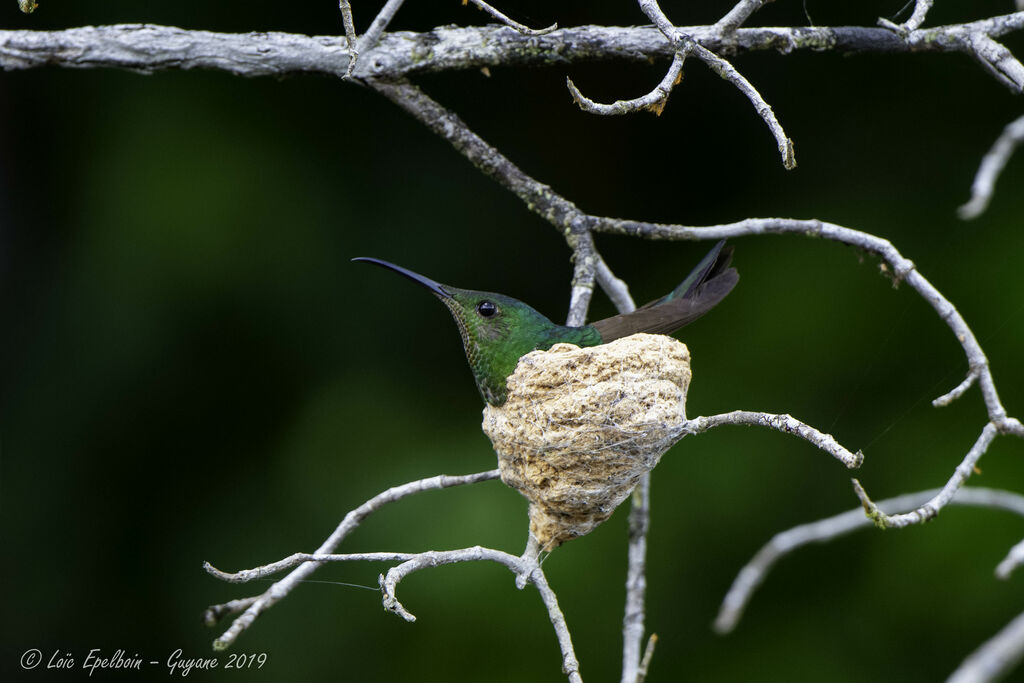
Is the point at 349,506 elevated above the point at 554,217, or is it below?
below

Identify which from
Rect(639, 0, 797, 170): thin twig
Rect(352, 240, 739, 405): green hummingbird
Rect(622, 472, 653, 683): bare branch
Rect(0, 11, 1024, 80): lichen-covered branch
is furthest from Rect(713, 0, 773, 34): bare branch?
Rect(622, 472, 653, 683): bare branch

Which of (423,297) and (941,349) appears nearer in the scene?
(941,349)

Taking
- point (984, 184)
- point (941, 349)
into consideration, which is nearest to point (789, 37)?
point (984, 184)

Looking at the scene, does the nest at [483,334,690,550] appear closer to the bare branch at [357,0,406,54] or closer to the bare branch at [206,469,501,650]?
the bare branch at [206,469,501,650]

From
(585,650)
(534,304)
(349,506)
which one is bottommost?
(585,650)

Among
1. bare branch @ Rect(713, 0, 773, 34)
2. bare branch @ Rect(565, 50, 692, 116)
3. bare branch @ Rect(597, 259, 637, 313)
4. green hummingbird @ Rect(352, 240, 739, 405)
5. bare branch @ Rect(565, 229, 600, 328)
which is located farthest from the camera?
bare branch @ Rect(597, 259, 637, 313)

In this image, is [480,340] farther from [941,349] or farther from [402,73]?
[941,349]

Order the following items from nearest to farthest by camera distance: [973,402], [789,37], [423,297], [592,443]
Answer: [592,443]
[789,37]
[973,402]
[423,297]

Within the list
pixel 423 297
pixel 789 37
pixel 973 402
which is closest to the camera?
pixel 789 37
